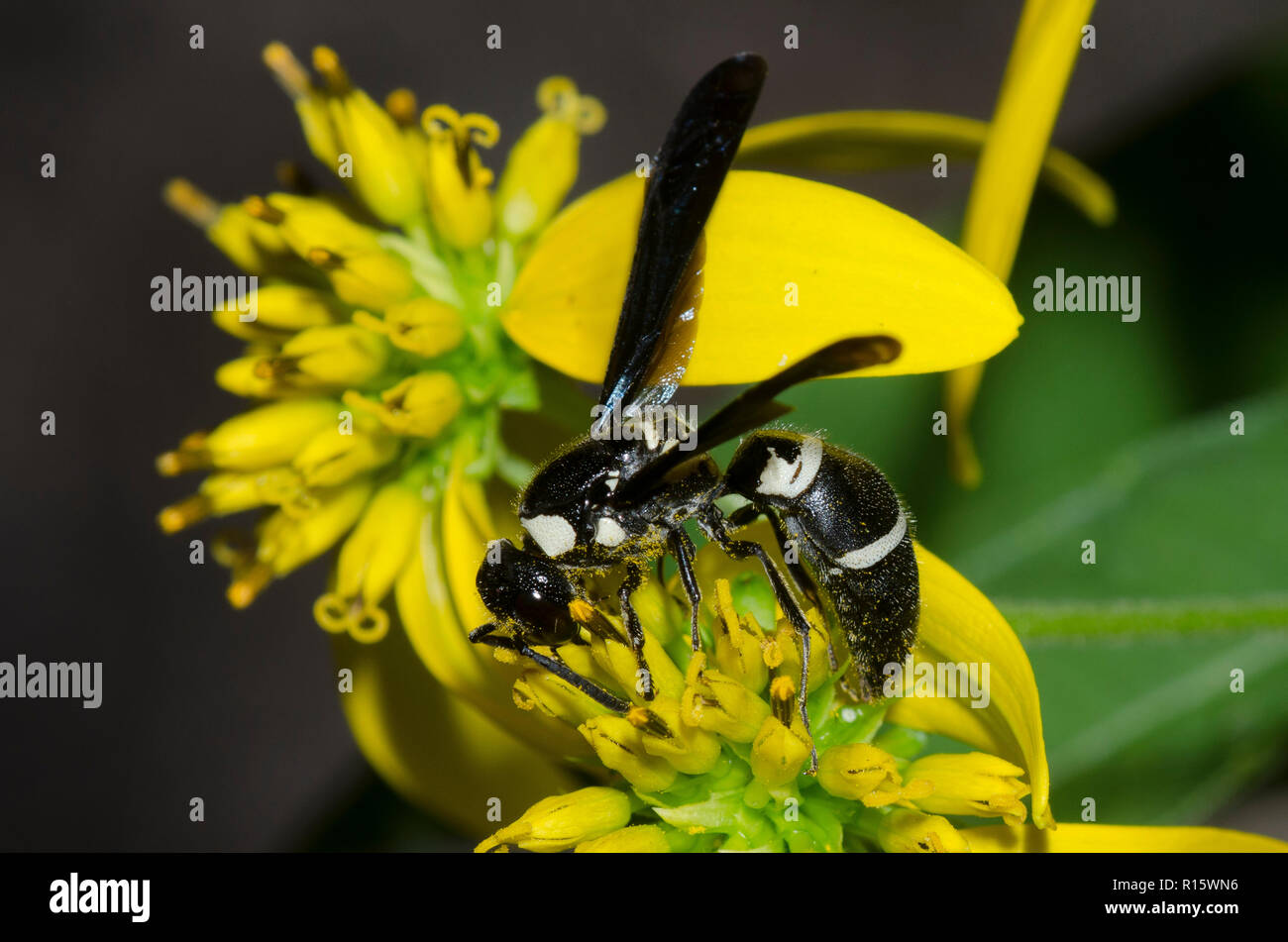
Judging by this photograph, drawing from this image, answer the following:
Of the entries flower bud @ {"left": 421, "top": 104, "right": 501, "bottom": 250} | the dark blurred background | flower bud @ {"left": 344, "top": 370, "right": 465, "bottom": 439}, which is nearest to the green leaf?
flower bud @ {"left": 344, "top": 370, "right": 465, "bottom": 439}

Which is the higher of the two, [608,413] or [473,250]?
[473,250]

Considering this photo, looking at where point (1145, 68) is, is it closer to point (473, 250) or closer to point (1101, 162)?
point (1101, 162)

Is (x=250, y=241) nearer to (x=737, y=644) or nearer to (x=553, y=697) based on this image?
(x=553, y=697)

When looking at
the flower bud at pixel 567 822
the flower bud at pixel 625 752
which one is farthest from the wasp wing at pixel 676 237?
the flower bud at pixel 567 822

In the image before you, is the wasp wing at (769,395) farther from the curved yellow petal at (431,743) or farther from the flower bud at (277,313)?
the flower bud at (277,313)

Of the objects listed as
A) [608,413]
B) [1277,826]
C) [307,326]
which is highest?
[307,326]

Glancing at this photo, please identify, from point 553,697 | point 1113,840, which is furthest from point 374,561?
point 1113,840

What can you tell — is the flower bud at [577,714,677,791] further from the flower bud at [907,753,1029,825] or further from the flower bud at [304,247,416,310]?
the flower bud at [304,247,416,310]

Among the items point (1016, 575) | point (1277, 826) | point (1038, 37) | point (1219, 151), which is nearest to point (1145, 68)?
point (1219, 151)
